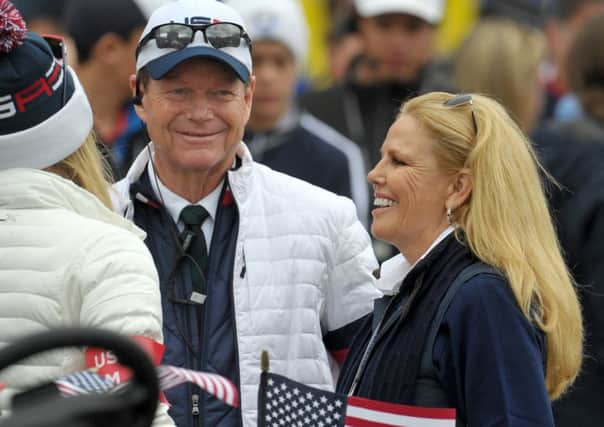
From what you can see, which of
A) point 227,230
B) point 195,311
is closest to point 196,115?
point 227,230

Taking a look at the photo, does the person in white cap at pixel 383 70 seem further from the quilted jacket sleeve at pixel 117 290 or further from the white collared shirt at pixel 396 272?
the quilted jacket sleeve at pixel 117 290

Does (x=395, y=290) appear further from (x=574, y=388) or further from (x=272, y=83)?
(x=272, y=83)

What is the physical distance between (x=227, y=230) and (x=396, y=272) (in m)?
0.61

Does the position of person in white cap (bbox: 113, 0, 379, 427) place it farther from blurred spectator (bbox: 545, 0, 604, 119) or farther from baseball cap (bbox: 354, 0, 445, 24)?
blurred spectator (bbox: 545, 0, 604, 119)

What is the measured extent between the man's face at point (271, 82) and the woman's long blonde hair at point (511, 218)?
294 centimetres

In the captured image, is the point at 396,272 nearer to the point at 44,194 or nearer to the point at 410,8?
the point at 44,194

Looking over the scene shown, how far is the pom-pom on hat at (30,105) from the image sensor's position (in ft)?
13.0

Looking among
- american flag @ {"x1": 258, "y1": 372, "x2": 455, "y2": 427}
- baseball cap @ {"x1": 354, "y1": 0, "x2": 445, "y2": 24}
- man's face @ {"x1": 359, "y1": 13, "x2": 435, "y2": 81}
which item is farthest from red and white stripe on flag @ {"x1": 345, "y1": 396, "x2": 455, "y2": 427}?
baseball cap @ {"x1": 354, "y1": 0, "x2": 445, "y2": 24}

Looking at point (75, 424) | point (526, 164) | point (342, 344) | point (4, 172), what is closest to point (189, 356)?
point (342, 344)

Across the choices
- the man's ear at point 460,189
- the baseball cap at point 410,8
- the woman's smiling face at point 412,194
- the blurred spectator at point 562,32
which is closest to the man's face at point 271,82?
the baseball cap at point 410,8

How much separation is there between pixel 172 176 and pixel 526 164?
1199 mm

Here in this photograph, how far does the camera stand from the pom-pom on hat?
13.0 ft

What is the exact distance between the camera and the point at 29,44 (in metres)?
4.05

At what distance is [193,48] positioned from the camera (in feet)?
14.9
